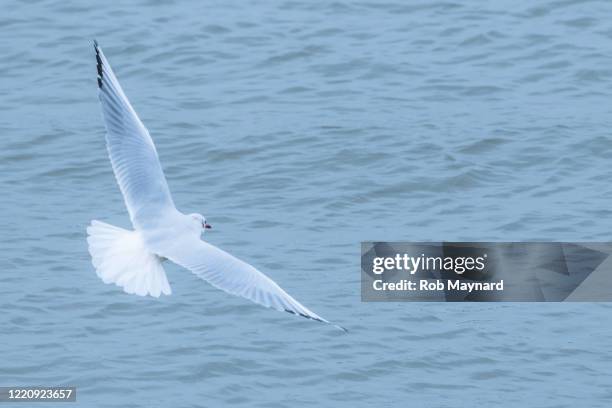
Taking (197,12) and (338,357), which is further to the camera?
(197,12)

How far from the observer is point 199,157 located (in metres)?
10.6

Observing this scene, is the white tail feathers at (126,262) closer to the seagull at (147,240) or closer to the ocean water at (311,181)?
the seagull at (147,240)

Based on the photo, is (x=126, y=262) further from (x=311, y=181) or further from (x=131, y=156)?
(x=311, y=181)

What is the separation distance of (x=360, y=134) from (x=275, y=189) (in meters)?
1.04

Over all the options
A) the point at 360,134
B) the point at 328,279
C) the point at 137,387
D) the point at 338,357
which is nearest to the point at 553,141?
the point at 360,134

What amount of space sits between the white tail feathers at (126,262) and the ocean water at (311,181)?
641 millimetres

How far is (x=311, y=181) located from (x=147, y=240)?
9.80 feet

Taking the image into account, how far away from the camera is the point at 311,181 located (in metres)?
10.2

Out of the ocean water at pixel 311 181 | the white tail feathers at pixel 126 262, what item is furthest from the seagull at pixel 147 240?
the ocean water at pixel 311 181

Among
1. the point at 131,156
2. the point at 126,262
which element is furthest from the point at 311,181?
the point at 126,262

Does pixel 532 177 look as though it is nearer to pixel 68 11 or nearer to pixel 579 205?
pixel 579 205

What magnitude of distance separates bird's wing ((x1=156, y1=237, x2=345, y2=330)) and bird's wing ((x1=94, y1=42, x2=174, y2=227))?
1.07ft

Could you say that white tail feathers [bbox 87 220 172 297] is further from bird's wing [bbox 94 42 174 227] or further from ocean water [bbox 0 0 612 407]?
ocean water [bbox 0 0 612 407]

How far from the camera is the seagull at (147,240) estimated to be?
701cm
